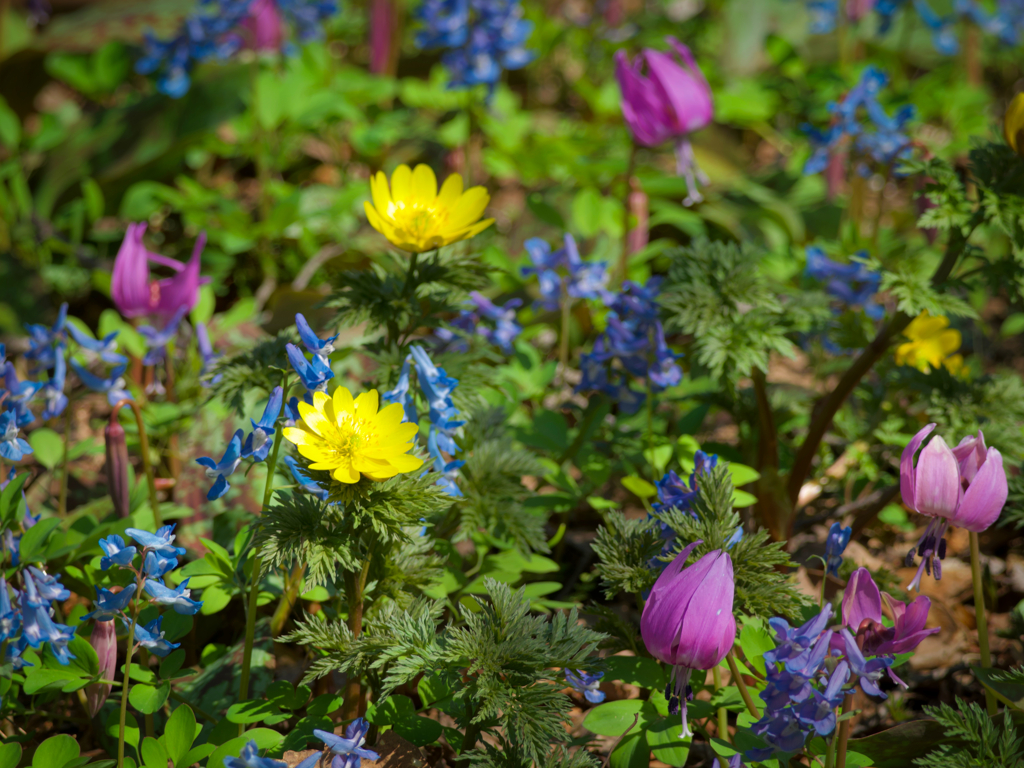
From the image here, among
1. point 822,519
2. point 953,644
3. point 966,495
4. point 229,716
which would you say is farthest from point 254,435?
point 953,644

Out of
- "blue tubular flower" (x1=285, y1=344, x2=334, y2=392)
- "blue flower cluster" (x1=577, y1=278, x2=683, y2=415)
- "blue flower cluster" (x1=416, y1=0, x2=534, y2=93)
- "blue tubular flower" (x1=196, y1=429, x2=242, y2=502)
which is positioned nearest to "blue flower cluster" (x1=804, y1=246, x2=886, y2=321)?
"blue flower cluster" (x1=577, y1=278, x2=683, y2=415)

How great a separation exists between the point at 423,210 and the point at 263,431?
466 mm

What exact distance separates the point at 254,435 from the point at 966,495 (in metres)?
1.03

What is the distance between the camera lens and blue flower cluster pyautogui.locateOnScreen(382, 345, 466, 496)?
1301 mm

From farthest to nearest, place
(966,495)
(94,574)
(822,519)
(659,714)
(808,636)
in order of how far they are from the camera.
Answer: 1. (822,519)
2. (94,574)
3. (659,714)
4. (966,495)
5. (808,636)

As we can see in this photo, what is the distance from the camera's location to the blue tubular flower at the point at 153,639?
1.20m

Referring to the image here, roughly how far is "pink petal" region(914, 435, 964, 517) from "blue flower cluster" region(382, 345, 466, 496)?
2.32 ft

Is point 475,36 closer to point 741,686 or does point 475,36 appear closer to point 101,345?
point 101,345

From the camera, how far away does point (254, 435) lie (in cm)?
116

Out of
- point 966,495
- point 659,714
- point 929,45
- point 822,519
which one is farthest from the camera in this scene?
point 929,45

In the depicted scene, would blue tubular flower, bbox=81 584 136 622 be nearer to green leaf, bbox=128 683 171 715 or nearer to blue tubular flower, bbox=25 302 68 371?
green leaf, bbox=128 683 171 715

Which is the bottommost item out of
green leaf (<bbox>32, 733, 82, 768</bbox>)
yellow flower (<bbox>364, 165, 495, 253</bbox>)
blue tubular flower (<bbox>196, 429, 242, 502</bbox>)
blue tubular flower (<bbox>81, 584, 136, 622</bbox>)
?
green leaf (<bbox>32, 733, 82, 768</bbox>)

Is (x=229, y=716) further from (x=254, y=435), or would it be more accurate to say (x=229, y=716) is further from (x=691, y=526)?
(x=691, y=526)

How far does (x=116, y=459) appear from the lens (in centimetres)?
152
